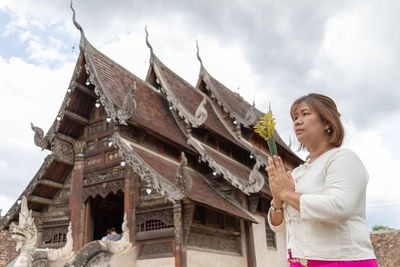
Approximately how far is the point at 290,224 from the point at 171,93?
28.2 feet

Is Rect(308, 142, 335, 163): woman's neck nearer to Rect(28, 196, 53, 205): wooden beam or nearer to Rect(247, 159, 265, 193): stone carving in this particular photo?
Rect(247, 159, 265, 193): stone carving

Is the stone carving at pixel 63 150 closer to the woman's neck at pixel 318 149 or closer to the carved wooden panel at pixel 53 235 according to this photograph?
the carved wooden panel at pixel 53 235

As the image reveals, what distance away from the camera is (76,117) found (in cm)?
895

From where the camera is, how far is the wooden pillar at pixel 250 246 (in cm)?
866

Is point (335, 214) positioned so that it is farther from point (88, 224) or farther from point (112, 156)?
point (88, 224)

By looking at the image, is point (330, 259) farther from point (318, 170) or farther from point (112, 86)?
point (112, 86)

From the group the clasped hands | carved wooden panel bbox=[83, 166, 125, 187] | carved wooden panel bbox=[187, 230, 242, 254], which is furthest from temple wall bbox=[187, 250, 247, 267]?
the clasped hands

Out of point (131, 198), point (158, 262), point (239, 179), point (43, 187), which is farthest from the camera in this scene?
point (43, 187)

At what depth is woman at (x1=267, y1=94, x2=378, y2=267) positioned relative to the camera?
1.35 m

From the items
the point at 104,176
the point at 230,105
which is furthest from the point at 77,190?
the point at 230,105

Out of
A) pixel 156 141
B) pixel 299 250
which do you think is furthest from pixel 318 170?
pixel 156 141

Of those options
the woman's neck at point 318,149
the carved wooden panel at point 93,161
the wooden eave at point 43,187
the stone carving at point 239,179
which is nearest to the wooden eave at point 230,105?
the stone carving at point 239,179

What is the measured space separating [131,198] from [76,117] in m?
2.43

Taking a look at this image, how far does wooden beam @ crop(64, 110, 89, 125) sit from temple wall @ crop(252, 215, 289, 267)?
180 inches
